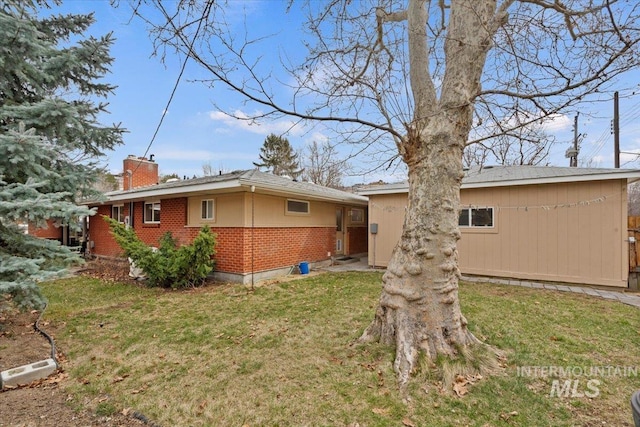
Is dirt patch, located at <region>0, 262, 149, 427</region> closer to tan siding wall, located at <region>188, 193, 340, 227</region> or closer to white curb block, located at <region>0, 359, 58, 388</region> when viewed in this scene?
white curb block, located at <region>0, 359, 58, 388</region>

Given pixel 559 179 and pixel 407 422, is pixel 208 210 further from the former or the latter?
pixel 559 179

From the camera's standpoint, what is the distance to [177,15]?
312cm

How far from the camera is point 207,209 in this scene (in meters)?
9.02

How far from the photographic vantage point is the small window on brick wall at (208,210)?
29.1ft

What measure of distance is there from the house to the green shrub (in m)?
0.78

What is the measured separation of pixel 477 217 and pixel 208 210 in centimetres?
807

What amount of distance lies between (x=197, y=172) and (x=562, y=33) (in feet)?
109

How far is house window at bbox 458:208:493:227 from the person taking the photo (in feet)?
29.6

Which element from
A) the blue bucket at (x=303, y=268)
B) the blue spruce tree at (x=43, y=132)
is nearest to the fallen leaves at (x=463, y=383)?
the blue spruce tree at (x=43, y=132)

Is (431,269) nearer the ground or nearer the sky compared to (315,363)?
nearer the sky

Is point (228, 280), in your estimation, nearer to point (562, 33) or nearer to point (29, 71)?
point (29, 71)

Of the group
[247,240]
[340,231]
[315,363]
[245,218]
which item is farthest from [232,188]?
[340,231]

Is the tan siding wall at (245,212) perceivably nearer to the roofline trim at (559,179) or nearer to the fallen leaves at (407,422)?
the roofline trim at (559,179)

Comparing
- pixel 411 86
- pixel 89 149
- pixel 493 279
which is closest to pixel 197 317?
pixel 89 149
